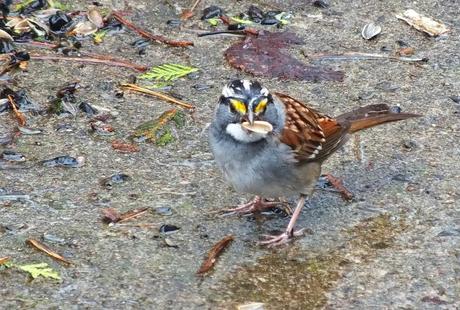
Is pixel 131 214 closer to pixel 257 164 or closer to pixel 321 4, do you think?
pixel 257 164

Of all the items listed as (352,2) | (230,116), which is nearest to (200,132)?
(230,116)

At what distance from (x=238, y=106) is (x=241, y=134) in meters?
0.11

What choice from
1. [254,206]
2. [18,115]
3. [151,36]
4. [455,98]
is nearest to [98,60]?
[151,36]

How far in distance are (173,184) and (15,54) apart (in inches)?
55.6

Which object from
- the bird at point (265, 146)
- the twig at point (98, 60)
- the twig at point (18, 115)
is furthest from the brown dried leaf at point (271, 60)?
the twig at point (18, 115)

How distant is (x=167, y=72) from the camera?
535cm

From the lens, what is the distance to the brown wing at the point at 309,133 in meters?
4.26

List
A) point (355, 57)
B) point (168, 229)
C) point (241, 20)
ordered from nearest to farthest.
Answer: point (168, 229) < point (355, 57) < point (241, 20)

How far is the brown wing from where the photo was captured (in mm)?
4262

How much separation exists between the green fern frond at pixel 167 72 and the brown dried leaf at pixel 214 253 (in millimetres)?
1416

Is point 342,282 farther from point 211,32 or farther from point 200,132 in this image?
point 211,32

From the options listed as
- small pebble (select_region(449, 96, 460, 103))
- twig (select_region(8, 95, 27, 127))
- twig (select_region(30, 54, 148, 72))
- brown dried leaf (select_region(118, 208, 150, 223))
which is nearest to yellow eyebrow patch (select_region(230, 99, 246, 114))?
brown dried leaf (select_region(118, 208, 150, 223))

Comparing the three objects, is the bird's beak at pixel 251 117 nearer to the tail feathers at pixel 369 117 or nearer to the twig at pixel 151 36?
the tail feathers at pixel 369 117

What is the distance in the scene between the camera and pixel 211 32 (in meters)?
5.79
